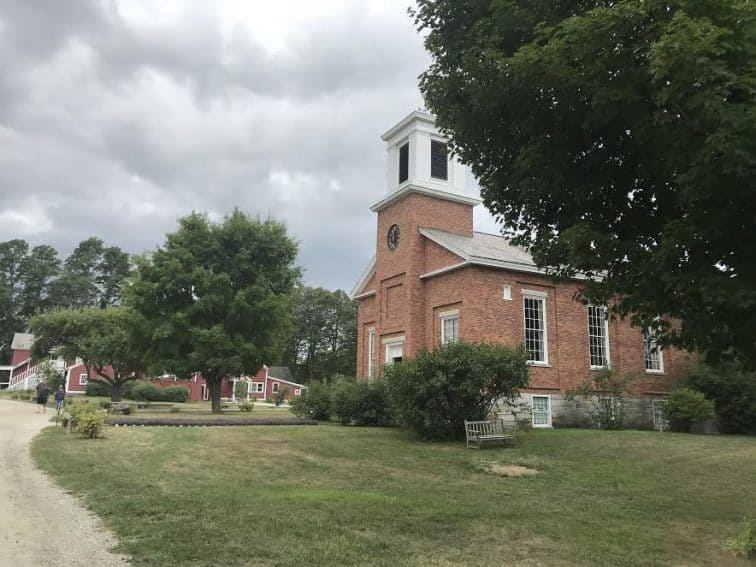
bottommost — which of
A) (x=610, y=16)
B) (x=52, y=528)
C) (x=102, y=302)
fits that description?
(x=52, y=528)

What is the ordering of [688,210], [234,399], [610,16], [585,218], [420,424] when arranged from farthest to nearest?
[234,399], [420,424], [585,218], [688,210], [610,16]

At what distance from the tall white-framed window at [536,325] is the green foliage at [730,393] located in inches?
228

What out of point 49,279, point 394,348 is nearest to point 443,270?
point 394,348

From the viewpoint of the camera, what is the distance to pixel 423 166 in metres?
25.1

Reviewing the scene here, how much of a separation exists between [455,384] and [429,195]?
34.8ft

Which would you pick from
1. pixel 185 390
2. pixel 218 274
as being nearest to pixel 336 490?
pixel 218 274

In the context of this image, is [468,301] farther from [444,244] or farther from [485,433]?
[485,433]

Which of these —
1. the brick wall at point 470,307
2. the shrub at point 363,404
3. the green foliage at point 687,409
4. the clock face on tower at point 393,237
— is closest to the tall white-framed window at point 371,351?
the brick wall at point 470,307

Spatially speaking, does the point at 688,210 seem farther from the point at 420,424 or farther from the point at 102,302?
the point at 102,302

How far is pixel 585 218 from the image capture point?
8.02 meters

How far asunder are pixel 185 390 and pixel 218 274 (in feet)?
103

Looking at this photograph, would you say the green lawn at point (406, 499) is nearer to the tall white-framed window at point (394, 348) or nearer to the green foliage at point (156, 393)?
the tall white-framed window at point (394, 348)

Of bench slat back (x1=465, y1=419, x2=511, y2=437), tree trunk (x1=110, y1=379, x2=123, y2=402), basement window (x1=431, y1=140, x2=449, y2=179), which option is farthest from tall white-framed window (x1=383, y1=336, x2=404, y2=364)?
tree trunk (x1=110, y1=379, x2=123, y2=402)

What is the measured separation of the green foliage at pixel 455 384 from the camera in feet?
53.2
